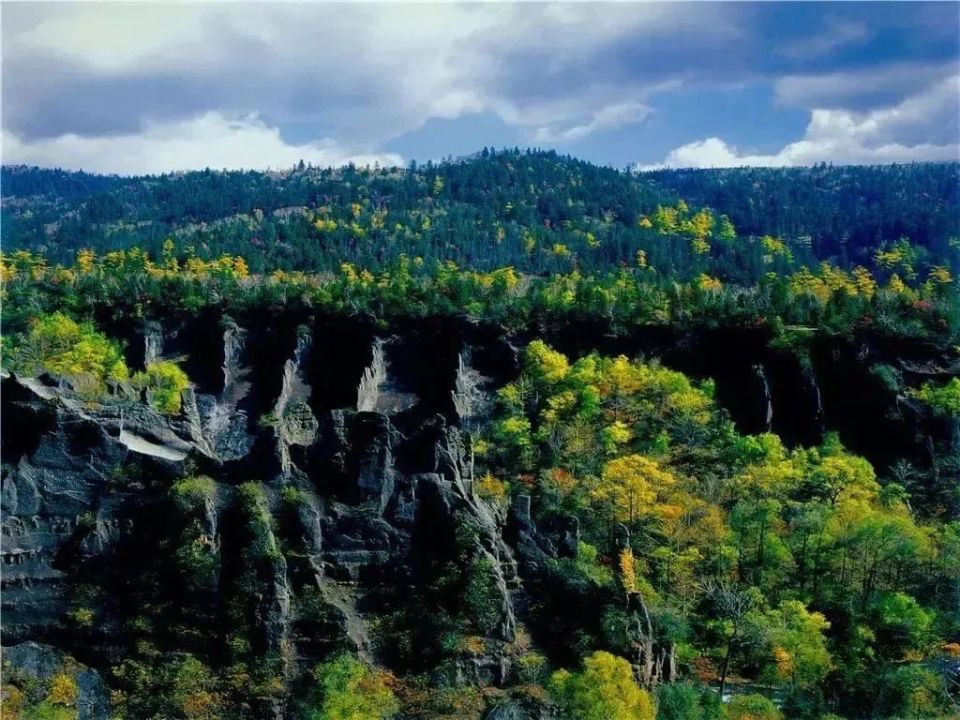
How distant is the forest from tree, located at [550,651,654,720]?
102mm

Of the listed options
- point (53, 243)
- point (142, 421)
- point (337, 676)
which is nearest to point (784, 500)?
point (337, 676)

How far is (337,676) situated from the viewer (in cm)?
2792

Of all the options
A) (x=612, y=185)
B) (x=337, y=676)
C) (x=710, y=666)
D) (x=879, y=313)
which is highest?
(x=612, y=185)

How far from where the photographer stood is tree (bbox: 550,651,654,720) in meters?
→ 27.5

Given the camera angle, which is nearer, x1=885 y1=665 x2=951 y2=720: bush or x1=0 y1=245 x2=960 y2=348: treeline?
x1=885 y1=665 x2=951 y2=720: bush

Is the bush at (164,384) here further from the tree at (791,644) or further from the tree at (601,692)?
the tree at (791,644)

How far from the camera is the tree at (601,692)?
27.5 meters

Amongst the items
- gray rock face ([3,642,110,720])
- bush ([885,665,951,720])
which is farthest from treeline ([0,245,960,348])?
gray rock face ([3,642,110,720])

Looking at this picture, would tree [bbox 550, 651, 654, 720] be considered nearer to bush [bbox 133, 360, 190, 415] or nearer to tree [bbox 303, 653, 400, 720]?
tree [bbox 303, 653, 400, 720]

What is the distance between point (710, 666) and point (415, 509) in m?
15.1

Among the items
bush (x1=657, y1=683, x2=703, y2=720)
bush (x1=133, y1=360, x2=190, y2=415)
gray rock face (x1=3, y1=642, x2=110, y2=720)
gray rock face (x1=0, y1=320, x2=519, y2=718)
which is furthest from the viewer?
bush (x1=133, y1=360, x2=190, y2=415)

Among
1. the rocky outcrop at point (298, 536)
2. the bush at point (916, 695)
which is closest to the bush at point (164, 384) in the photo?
the rocky outcrop at point (298, 536)

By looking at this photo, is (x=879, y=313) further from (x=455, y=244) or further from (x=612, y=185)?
(x=612, y=185)

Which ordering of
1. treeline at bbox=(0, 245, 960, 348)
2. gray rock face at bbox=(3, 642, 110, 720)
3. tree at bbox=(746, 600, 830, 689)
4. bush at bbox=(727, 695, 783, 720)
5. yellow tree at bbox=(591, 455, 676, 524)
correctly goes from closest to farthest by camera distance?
gray rock face at bbox=(3, 642, 110, 720)
bush at bbox=(727, 695, 783, 720)
tree at bbox=(746, 600, 830, 689)
yellow tree at bbox=(591, 455, 676, 524)
treeline at bbox=(0, 245, 960, 348)
